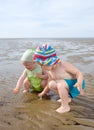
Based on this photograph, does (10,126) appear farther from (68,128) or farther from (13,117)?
(68,128)

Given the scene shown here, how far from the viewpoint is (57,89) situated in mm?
3449

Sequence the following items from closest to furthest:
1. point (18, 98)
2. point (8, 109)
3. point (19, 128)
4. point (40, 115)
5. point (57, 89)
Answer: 1. point (19, 128)
2. point (40, 115)
3. point (8, 109)
4. point (57, 89)
5. point (18, 98)

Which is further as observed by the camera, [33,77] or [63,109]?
[33,77]

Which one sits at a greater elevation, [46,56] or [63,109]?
[46,56]

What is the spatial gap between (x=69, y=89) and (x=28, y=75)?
913 mm

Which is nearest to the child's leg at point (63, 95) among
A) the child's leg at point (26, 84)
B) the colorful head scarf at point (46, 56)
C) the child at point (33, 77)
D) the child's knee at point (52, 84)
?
the child's knee at point (52, 84)

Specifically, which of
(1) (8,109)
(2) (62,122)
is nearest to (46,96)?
(1) (8,109)

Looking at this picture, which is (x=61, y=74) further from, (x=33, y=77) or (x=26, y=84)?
(x=26, y=84)

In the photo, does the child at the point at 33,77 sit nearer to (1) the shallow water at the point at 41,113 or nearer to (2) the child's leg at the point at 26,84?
(2) the child's leg at the point at 26,84

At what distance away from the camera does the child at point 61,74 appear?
10.2ft

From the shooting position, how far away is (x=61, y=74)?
3.30 metres

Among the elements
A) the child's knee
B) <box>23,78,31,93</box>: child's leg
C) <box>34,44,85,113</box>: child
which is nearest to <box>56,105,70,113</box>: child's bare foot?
<box>34,44,85,113</box>: child

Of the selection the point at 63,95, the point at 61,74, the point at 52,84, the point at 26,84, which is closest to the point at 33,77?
the point at 26,84

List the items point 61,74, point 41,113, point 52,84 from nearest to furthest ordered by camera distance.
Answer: point 41,113 < point 61,74 < point 52,84
